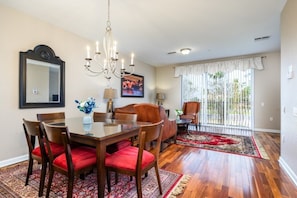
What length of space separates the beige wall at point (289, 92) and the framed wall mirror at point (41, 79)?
3.99 metres

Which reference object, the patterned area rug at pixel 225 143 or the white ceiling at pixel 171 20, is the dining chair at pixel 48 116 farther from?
the patterned area rug at pixel 225 143

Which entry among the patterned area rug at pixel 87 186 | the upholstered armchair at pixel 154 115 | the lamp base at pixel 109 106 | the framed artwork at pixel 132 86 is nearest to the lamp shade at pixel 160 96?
the framed artwork at pixel 132 86

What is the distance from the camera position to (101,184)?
60.1 inches

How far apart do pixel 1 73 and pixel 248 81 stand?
6.45 m

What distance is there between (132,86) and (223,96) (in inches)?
133

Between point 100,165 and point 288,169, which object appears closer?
point 100,165

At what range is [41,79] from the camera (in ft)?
10.0

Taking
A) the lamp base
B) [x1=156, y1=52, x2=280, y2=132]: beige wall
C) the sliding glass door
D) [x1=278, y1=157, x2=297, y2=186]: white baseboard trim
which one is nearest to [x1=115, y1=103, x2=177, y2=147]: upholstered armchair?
the lamp base

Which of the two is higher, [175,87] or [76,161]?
[175,87]

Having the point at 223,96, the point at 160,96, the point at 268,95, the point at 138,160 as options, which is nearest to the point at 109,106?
→ the point at 160,96

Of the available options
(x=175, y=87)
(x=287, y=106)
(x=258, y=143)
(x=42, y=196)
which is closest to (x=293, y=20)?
(x=287, y=106)

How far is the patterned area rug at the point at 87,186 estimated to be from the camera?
1.81 metres

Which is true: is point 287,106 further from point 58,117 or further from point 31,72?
point 31,72

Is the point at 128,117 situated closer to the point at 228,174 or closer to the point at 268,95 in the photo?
the point at 228,174
